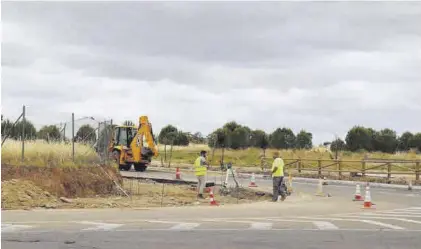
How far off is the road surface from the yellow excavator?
19.7 metres

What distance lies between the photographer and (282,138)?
93.3 m

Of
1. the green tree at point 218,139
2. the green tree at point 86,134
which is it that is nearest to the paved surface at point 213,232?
the green tree at point 86,134

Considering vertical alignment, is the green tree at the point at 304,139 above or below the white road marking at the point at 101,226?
above

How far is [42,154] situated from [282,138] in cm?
6947

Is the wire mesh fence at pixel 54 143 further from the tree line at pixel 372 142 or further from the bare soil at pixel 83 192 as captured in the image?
the tree line at pixel 372 142

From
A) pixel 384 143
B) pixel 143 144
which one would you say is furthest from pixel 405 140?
pixel 143 144

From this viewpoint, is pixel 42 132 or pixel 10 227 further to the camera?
pixel 42 132

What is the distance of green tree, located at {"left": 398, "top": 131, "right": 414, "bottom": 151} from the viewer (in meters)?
93.8

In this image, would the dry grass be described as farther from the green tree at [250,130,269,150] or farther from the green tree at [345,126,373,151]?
the green tree at [250,130,269,150]

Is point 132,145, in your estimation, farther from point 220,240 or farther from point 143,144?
point 220,240

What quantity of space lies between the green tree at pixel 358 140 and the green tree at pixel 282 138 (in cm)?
715

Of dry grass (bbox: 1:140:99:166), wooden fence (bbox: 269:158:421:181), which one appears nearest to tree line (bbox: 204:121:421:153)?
wooden fence (bbox: 269:158:421:181)

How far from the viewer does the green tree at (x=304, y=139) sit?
94.4 meters

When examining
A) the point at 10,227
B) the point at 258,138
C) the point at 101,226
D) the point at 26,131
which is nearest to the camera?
the point at 10,227
